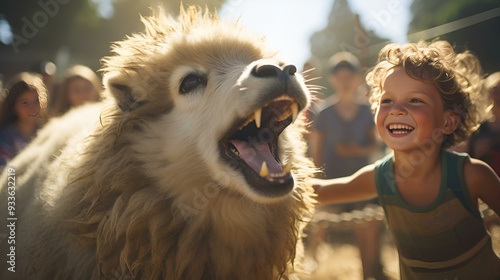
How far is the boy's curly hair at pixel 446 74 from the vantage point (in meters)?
2.68

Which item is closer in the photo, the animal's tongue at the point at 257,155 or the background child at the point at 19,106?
the animal's tongue at the point at 257,155

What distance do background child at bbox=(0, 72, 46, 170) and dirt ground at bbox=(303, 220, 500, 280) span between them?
9.90ft

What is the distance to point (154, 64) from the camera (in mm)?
2727

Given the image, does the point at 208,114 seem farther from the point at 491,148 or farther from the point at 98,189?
the point at 491,148

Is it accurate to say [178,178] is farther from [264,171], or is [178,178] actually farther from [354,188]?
[354,188]

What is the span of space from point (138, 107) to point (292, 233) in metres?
1.23

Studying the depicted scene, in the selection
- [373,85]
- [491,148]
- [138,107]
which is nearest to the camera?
[138,107]

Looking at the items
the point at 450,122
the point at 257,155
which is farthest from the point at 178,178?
the point at 450,122

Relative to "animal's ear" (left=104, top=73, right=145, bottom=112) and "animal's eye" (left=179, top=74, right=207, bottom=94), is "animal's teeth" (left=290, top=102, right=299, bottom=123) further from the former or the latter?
"animal's ear" (left=104, top=73, right=145, bottom=112)

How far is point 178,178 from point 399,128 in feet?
4.38

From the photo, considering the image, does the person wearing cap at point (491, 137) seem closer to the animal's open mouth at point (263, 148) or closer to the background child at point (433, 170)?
the background child at point (433, 170)

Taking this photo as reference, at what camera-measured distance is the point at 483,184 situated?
2531 mm

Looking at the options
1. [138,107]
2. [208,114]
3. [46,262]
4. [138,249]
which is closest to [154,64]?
[138,107]

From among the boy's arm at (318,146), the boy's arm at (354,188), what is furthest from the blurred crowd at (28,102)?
the boy's arm at (318,146)
